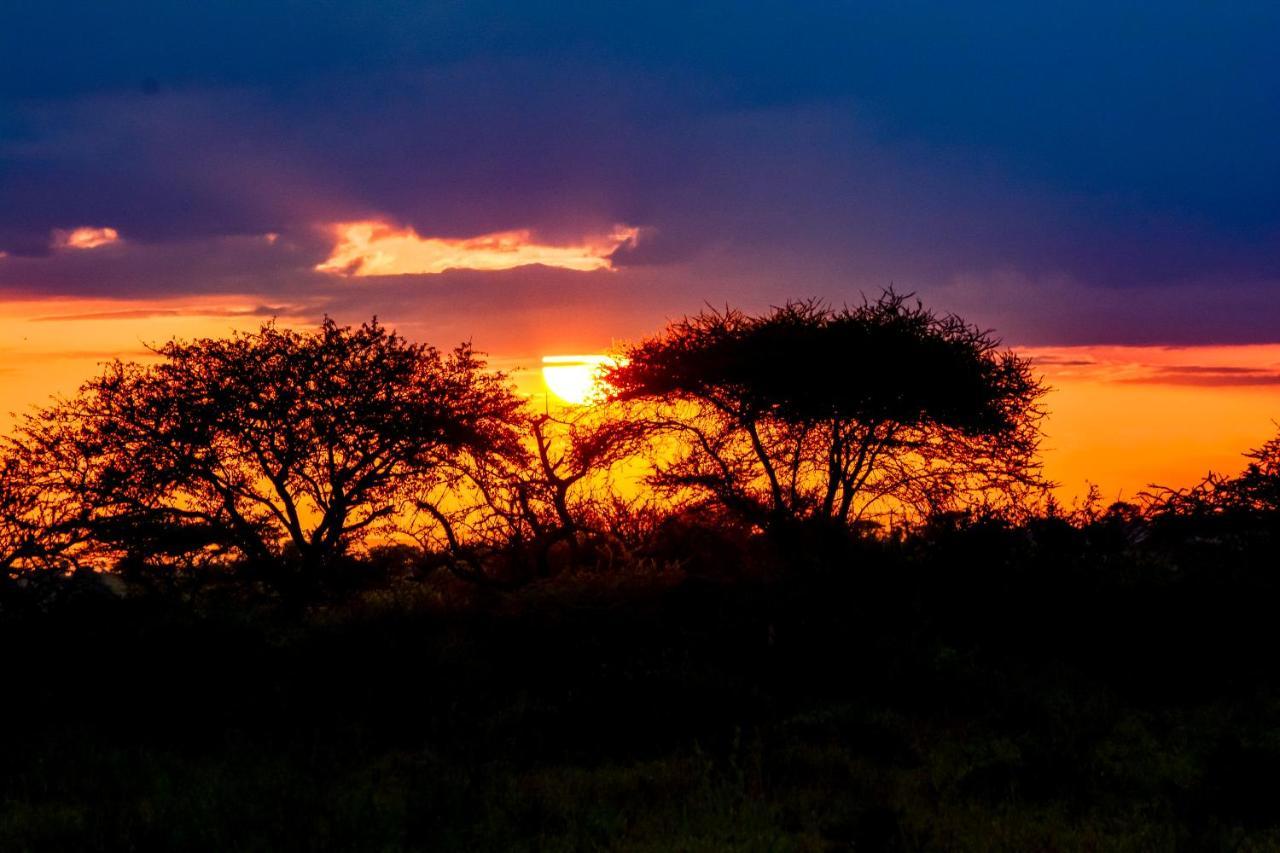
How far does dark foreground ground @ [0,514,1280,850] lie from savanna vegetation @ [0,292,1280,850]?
2.1 inches

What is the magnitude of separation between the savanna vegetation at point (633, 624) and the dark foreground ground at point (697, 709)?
5 centimetres

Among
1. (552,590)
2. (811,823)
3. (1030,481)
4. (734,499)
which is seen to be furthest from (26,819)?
Result: (1030,481)

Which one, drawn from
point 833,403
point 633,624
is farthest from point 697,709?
point 833,403

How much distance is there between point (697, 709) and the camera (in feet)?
44.5

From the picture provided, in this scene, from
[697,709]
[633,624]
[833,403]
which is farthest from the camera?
[833,403]

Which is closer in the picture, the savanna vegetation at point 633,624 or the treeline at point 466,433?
the savanna vegetation at point 633,624

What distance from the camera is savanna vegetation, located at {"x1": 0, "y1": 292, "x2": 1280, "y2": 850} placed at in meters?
10.4

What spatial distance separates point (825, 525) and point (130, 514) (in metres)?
15.3

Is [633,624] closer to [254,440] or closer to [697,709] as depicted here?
[697,709]

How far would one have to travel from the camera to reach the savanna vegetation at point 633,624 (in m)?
10.4

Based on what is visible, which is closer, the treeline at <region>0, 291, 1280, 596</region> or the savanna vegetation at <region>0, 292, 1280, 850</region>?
the savanna vegetation at <region>0, 292, 1280, 850</region>

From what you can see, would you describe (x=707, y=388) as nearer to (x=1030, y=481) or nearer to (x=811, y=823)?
(x=1030, y=481)

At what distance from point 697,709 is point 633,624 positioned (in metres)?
2.80

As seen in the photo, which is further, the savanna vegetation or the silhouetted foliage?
the silhouetted foliage
